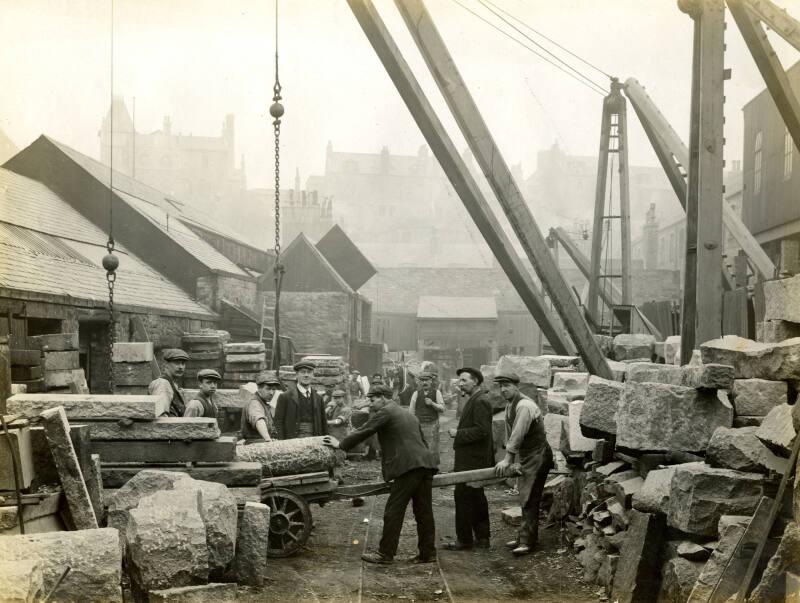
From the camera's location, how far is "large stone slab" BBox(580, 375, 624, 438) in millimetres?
7562

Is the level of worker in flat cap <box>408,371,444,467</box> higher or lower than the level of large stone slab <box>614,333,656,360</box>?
lower

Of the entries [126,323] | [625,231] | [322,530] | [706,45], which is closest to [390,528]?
[322,530]

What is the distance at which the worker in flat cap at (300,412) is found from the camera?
412 inches

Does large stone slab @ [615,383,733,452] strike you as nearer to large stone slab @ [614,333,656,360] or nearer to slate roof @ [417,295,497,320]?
large stone slab @ [614,333,656,360]

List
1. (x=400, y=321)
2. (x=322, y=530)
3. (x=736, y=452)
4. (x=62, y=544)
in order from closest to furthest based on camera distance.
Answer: (x=62, y=544)
(x=736, y=452)
(x=322, y=530)
(x=400, y=321)

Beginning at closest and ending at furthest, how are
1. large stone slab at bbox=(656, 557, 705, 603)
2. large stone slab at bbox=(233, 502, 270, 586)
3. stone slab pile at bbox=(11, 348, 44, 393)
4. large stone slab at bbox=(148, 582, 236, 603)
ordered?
large stone slab at bbox=(148, 582, 236, 603) → large stone slab at bbox=(656, 557, 705, 603) → large stone slab at bbox=(233, 502, 270, 586) → stone slab pile at bbox=(11, 348, 44, 393)

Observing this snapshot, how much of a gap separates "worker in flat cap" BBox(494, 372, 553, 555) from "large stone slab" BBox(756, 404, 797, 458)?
3.48 meters

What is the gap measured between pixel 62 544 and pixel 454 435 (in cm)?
572

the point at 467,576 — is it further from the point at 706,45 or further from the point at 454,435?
the point at 706,45

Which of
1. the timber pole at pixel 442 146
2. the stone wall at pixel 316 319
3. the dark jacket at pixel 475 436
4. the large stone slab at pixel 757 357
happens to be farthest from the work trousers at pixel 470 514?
the stone wall at pixel 316 319

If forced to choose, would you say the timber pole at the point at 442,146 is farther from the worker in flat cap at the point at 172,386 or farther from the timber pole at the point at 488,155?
the worker in flat cap at the point at 172,386

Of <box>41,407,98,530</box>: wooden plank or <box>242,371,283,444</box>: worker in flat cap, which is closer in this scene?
<box>41,407,98,530</box>: wooden plank

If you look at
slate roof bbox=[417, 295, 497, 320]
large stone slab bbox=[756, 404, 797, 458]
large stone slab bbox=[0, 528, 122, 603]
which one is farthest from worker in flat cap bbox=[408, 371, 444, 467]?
slate roof bbox=[417, 295, 497, 320]

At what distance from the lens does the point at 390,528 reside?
795 cm
